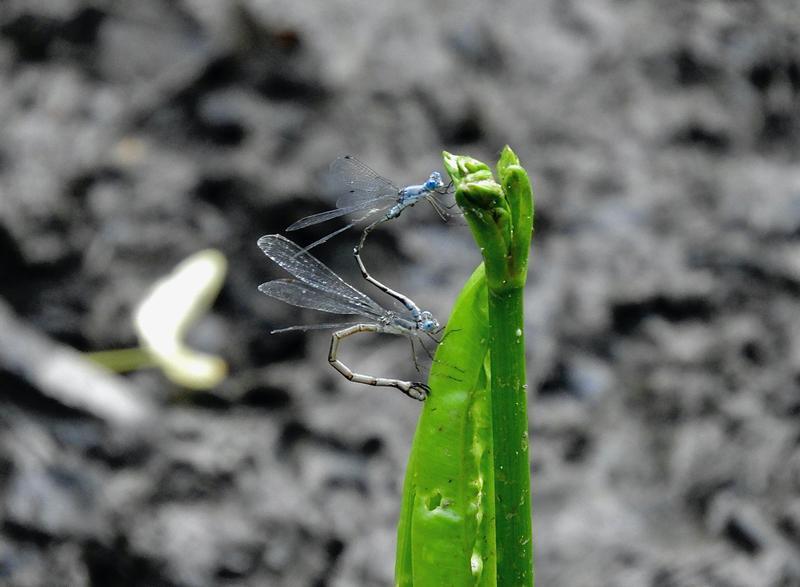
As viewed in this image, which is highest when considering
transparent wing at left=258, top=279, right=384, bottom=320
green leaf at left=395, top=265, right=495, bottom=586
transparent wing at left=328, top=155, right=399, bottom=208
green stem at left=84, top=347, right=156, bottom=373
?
transparent wing at left=328, top=155, right=399, bottom=208

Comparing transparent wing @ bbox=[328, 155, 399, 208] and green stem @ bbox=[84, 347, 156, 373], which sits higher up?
transparent wing @ bbox=[328, 155, 399, 208]

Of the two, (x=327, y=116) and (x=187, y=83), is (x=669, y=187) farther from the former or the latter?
(x=187, y=83)

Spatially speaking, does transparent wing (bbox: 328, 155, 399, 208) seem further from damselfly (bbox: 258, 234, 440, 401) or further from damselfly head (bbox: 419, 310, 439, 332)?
damselfly head (bbox: 419, 310, 439, 332)

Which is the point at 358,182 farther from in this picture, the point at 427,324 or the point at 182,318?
the point at 182,318

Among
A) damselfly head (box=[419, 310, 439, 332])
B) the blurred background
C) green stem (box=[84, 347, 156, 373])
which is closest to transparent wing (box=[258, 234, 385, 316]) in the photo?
damselfly head (box=[419, 310, 439, 332])

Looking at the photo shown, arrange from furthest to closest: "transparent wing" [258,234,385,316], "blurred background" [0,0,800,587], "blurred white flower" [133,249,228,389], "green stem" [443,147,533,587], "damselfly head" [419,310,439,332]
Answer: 1. "blurred white flower" [133,249,228,389]
2. "blurred background" [0,0,800,587]
3. "transparent wing" [258,234,385,316]
4. "damselfly head" [419,310,439,332]
5. "green stem" [443,147,533,587]

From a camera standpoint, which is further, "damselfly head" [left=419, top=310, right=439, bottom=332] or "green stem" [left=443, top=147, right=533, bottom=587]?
"damselfly head" [left=419, top=310, right=439, bottom=332]

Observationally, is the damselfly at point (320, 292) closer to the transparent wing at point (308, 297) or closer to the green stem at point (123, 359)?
the transparent wing at point (308, 297)
